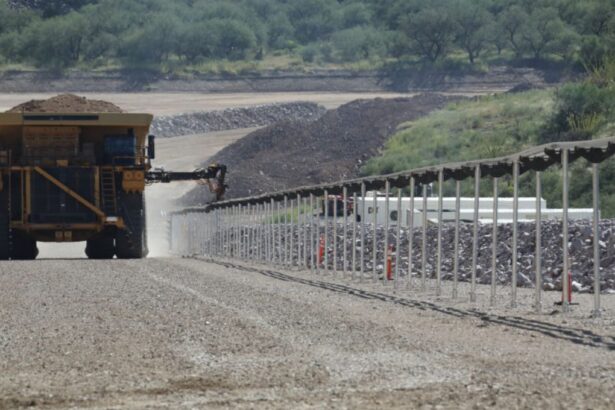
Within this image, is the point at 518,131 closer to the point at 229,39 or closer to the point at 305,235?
the point at 305,235

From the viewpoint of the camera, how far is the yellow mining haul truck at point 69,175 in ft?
123

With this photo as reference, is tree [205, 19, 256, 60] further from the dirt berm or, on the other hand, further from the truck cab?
the truck cab

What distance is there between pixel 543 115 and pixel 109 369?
54288 mm

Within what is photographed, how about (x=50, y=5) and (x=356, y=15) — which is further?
(x=356, y=15)

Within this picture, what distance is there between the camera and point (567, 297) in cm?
1992

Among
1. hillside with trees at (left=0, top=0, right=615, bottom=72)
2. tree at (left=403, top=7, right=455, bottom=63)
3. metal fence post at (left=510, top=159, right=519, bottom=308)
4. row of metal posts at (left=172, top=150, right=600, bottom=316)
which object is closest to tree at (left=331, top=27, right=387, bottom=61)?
hillside with trees at (left=0, top=0, right=615, bottom=72)

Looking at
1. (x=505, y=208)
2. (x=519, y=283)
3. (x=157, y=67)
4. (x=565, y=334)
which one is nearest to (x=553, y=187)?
(x=505, y=208)

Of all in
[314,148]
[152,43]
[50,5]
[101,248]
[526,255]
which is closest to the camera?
[526,255]

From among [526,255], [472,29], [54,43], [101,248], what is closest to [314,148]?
[101,248]

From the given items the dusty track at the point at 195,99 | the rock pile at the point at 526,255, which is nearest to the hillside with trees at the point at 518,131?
the rock pile at the point at 526,255

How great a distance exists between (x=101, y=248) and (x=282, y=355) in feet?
85.8

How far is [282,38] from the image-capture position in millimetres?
163250

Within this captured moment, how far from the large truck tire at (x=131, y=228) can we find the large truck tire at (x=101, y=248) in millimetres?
338

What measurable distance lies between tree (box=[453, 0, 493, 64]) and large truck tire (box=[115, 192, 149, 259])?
90349 mm
